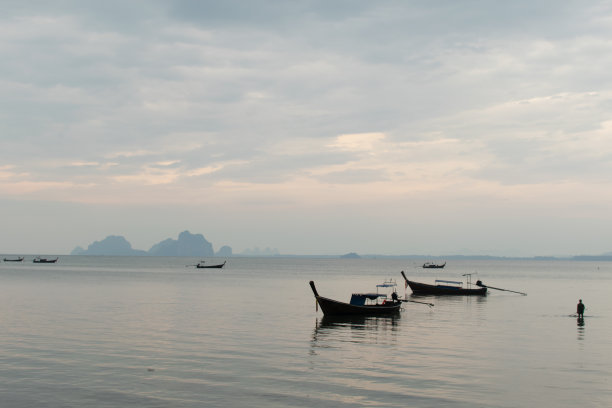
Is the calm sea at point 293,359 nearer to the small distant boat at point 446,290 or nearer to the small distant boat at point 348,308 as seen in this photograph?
the small distant boat at point 348,308

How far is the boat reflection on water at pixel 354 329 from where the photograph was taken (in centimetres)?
3881

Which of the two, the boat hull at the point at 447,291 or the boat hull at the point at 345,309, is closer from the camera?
the boat hull at the point at 345,309

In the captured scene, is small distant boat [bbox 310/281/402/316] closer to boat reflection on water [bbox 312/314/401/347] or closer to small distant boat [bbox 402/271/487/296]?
boat reflection on water [bbox 312/314/401/347]

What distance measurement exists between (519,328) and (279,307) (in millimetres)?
26282

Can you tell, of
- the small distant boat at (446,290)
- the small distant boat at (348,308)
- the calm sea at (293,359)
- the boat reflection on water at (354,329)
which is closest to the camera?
the calm sea at (293,359)

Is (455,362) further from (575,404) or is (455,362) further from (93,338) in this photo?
(93,338)

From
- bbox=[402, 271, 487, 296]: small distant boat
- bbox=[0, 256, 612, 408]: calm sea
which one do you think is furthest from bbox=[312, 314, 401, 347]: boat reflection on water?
bbox=[402, 271, 487, 296]: small distant boat

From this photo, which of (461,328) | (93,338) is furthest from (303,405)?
(461,328)

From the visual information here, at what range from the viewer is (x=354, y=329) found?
4478 centimetres

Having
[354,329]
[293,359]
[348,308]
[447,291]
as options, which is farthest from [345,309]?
[447,291]

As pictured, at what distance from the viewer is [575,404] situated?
75.0 feet

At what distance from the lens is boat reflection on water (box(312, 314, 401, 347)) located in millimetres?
38812

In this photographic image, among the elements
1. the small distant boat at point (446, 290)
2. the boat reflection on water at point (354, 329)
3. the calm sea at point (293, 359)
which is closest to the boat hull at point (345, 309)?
the boat reflection on water at point (354, 329)

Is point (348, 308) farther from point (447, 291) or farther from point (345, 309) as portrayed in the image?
point (447, 291)
